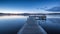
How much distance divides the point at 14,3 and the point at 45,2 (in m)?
0.39

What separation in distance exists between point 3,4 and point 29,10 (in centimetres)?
34

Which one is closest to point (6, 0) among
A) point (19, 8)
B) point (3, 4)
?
point (3, 4)

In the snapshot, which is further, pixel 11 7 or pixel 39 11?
pixel 11 7

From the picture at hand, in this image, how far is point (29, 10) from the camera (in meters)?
1.50

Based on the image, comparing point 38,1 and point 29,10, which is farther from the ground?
point 38,1

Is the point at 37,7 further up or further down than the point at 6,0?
further down

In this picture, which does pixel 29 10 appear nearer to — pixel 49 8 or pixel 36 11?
pixel 36 11

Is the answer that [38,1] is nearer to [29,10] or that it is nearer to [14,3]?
[29,10]

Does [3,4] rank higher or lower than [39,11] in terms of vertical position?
higher

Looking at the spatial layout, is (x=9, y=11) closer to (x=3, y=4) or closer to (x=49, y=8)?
(x=3, y=4)

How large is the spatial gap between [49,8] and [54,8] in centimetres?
8

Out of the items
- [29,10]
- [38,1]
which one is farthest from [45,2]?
[29,10]

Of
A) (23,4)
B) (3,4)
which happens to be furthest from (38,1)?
(3,4)

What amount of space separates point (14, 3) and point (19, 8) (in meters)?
0.09
